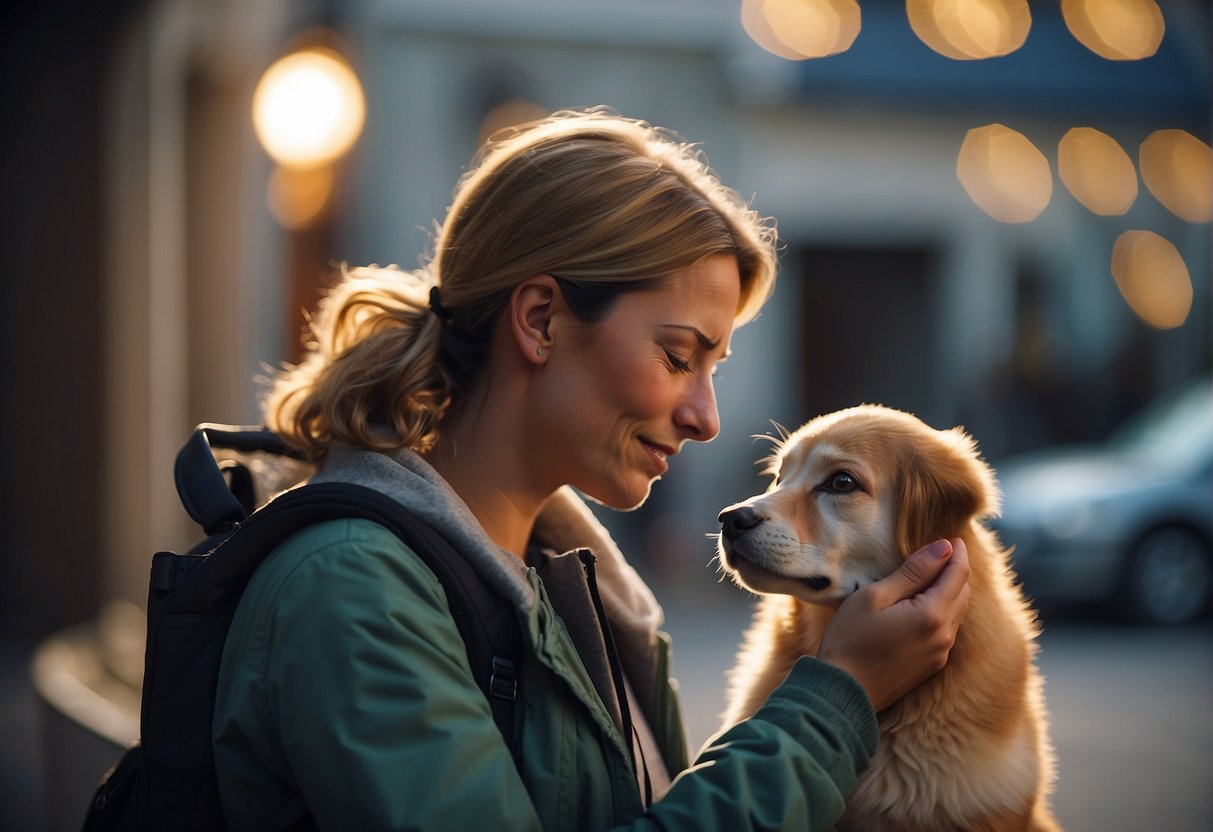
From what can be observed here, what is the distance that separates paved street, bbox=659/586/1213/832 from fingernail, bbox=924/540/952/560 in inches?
144

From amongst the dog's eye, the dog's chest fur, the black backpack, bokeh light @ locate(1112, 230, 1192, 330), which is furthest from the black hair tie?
bokeh light @ locate(1112, 230, 1192, 330)

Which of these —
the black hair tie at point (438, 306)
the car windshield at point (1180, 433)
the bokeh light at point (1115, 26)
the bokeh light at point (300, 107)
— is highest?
the bokeh light at point (1115, 26)

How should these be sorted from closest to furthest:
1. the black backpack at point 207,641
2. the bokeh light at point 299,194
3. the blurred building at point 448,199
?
the black backpack at point 207,641 → the blurred building at point 448,199 → the bokeh light at point 299,194

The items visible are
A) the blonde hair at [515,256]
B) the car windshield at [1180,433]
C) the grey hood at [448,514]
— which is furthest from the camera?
the car windshield at [1180,433]

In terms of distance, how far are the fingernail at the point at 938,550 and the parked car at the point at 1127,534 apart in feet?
25.3

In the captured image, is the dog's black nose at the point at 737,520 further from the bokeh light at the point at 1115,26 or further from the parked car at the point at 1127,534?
the bokeh light at the point at 1115,26

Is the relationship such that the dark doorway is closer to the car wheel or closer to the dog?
the car wheel

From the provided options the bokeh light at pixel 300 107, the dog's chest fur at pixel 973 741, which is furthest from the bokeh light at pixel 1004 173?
the dog's chest fur at pixel 973 741

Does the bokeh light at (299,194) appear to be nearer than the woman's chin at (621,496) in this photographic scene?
No

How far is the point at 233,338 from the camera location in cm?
1127

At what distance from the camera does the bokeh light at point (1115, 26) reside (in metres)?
18.1

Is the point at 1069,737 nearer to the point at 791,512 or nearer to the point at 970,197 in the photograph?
the point at 791,512

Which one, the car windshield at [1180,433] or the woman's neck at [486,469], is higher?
the woman's neck at [486,469]

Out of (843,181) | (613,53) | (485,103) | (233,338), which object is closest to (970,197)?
(843,181)
